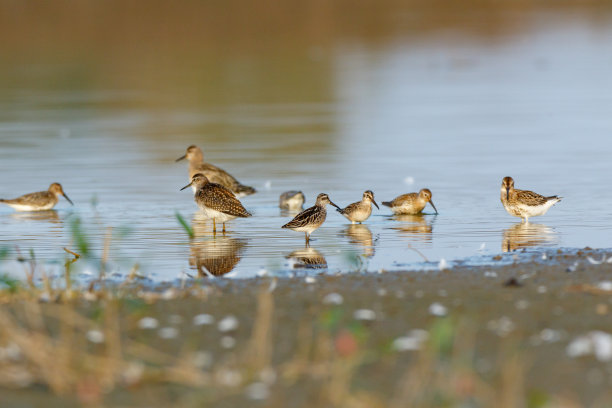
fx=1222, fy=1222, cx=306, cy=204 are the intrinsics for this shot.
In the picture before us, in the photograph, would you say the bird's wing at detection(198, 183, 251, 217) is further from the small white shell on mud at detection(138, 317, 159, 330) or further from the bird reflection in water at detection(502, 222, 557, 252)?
the small white shell on mud at detection(138, 317, 159, 330)

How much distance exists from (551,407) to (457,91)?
3038 centimetres

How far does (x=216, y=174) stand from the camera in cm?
1906

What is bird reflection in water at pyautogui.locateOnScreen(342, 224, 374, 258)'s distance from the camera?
44.7ft

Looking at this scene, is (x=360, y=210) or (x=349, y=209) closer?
(x=360, y=210)

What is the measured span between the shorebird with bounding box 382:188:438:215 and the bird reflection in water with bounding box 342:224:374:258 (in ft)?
3.14

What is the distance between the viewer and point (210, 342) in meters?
8.36

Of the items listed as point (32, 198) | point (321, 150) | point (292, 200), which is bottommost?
point (292, 200)

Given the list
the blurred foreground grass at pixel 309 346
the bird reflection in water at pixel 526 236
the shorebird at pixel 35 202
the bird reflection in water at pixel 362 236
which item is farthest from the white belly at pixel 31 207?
the blurred foreground grass at pixel 309 346

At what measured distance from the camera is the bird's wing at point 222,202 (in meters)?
15.4

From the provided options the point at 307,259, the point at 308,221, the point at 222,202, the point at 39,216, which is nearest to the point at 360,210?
the point at 308,221

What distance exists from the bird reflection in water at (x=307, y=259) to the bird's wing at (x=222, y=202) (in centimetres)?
184

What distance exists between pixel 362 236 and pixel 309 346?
670 cm

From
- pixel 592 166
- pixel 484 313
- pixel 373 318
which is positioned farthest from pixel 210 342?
pixel 592 166

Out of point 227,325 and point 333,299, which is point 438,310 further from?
point 227,325
